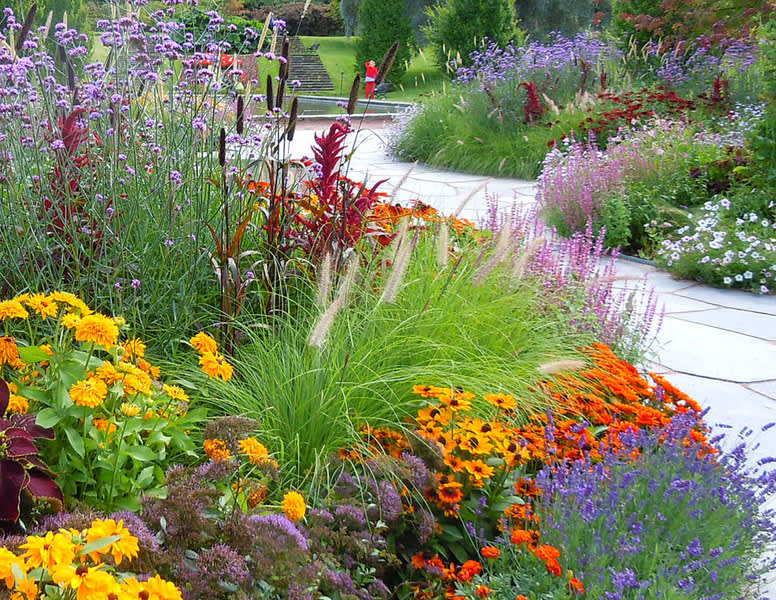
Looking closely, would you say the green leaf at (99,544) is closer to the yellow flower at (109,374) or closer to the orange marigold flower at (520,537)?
the yellow flower at (109,374)

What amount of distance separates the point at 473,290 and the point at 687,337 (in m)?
1.79

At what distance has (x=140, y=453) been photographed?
2.05 meters

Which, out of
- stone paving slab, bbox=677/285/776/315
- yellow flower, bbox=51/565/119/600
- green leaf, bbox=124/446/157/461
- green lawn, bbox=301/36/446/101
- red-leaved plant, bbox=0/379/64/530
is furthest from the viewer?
green lawn, bbox=301/36/446/101

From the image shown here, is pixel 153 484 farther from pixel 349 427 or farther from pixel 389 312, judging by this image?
pixel 389 312

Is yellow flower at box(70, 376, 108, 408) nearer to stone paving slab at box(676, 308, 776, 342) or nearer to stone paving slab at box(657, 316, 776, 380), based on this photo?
stone paving slab at box(657, 316, 776, 380)

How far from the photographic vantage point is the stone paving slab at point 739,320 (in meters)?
4.75

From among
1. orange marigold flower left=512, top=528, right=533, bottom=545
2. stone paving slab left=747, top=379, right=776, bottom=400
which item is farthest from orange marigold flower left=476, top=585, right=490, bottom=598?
stone paving slab left=747, top=379, right=776, bottom=400

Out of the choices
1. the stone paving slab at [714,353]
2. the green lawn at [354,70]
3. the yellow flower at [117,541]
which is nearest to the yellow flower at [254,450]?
the yellow flower at [117,541]

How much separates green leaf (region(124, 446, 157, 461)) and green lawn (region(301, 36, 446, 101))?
1768 centimetres

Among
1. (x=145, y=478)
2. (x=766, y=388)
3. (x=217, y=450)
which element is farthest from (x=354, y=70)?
(x=217, y=450)

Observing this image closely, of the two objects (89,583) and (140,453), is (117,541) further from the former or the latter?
(140,453)

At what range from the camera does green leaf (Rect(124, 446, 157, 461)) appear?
6.67 feet

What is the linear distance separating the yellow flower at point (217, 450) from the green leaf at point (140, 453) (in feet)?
0.58

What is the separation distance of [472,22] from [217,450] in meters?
19.4
